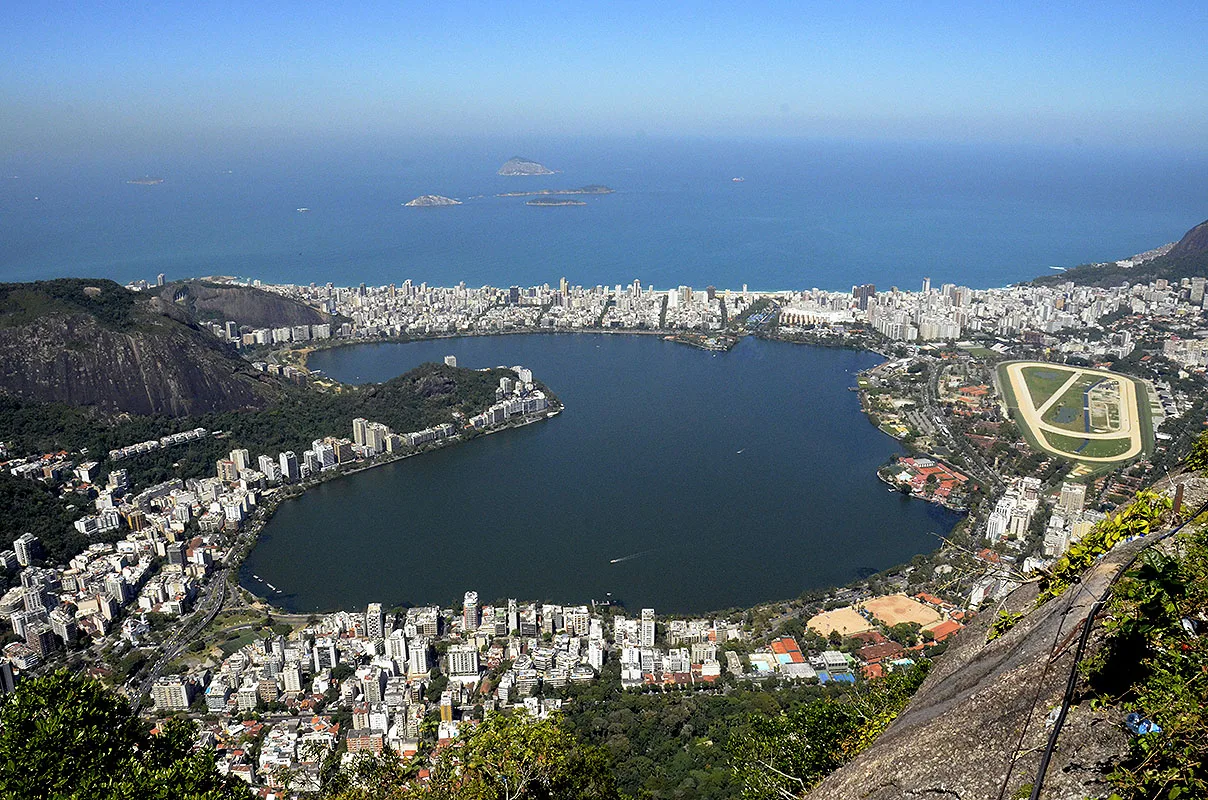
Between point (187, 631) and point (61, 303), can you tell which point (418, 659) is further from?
point (61, 303)

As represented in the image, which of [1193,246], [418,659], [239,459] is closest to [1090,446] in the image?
[418,659]

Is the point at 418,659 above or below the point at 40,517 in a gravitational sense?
below

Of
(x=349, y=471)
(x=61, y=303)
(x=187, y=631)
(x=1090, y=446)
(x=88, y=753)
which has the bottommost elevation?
(x=187, y=631)

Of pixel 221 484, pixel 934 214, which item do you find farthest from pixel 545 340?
pixel 934 214

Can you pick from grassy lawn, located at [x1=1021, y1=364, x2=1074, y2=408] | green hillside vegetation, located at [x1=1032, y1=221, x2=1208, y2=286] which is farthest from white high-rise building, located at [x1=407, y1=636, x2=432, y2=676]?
green hillside vegetation, located at [x1=1032, y1=221, x2=1208, y2=286]

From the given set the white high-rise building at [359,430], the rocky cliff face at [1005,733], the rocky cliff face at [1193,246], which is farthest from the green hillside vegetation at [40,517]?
the rocky cliff face at [1193,246]
